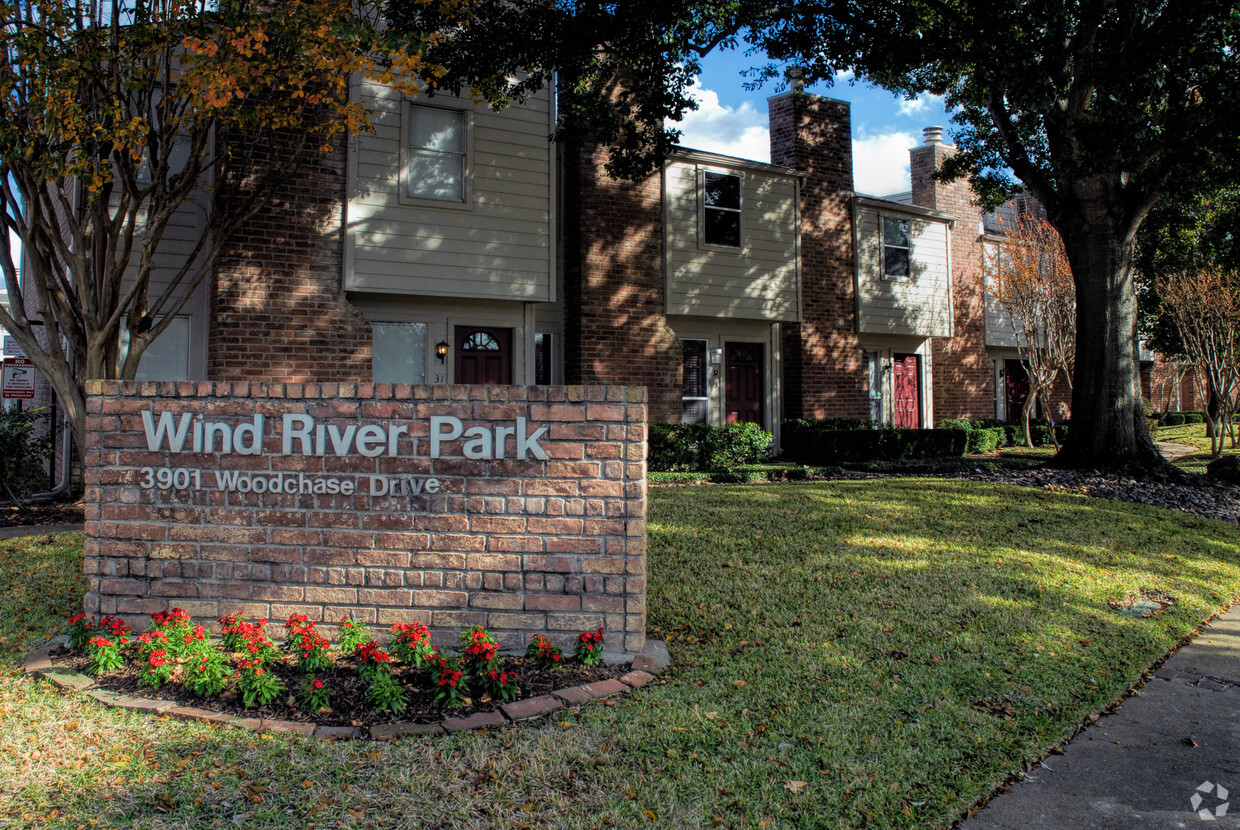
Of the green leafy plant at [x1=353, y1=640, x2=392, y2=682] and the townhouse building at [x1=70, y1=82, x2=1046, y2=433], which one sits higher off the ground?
the townhouse building at [x1=70, y1=82, x2=1046, y2=433]

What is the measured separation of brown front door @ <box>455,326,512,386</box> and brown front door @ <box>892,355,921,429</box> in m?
11.1

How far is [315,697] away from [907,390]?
757 inches

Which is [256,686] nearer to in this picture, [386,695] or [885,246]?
[386,695]

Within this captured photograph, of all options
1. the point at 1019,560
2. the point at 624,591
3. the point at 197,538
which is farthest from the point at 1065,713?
the point at 197,538

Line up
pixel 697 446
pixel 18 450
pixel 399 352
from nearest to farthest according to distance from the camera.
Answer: pixel 18 450, pixel 399 352, pixel 697 446

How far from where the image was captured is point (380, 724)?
3643 millimetres

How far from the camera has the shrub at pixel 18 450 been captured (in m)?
9.94

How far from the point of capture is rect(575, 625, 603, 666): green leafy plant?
4.29 metres

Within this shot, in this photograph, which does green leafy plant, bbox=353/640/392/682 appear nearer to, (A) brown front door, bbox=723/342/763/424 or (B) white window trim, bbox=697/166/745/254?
(B) white window trim, bbox=697/166/745/254

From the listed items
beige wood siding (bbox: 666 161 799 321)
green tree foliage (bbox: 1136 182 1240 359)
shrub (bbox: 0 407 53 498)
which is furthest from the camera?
green tree foliage (bbox: 1136 182 1240 359)

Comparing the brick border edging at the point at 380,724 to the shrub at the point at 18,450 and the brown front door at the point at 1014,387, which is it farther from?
the brown front door at the point at 1014,387

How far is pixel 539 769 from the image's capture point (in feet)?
10.5

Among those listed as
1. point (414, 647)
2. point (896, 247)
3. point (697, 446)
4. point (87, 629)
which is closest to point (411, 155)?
point (697, 446)

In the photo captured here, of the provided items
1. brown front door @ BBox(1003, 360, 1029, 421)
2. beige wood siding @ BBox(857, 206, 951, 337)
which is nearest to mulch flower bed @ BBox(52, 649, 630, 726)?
beige wood siding @ BBox(857, 206, 951, 337)
